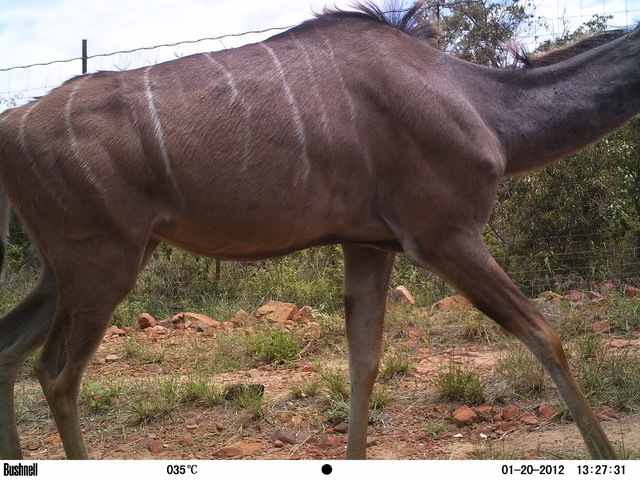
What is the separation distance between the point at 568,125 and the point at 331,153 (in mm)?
1278

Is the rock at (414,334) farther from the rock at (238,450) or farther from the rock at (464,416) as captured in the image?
the rock at (238,450)

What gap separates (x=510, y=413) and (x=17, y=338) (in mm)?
2717

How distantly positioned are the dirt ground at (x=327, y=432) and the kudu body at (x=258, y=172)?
708mm

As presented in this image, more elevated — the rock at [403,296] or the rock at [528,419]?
the rock at [403,296]

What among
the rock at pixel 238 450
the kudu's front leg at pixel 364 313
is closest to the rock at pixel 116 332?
the rock at pixel 238 450

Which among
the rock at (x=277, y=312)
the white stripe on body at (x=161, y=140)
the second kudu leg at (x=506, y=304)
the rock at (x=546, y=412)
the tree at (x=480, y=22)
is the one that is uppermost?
the tree at (x=480, y=22)

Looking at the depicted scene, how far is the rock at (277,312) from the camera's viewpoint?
273 inches

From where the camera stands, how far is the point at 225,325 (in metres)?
6.84

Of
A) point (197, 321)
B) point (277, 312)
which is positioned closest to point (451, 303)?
point (277, 312)

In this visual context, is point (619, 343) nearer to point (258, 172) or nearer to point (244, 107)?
point (258, 172)

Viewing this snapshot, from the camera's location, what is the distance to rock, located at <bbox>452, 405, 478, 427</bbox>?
4258 mm

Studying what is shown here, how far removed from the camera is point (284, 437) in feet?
13.7

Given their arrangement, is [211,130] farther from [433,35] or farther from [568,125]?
[568,125]

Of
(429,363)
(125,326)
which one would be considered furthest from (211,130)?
(125,326)
